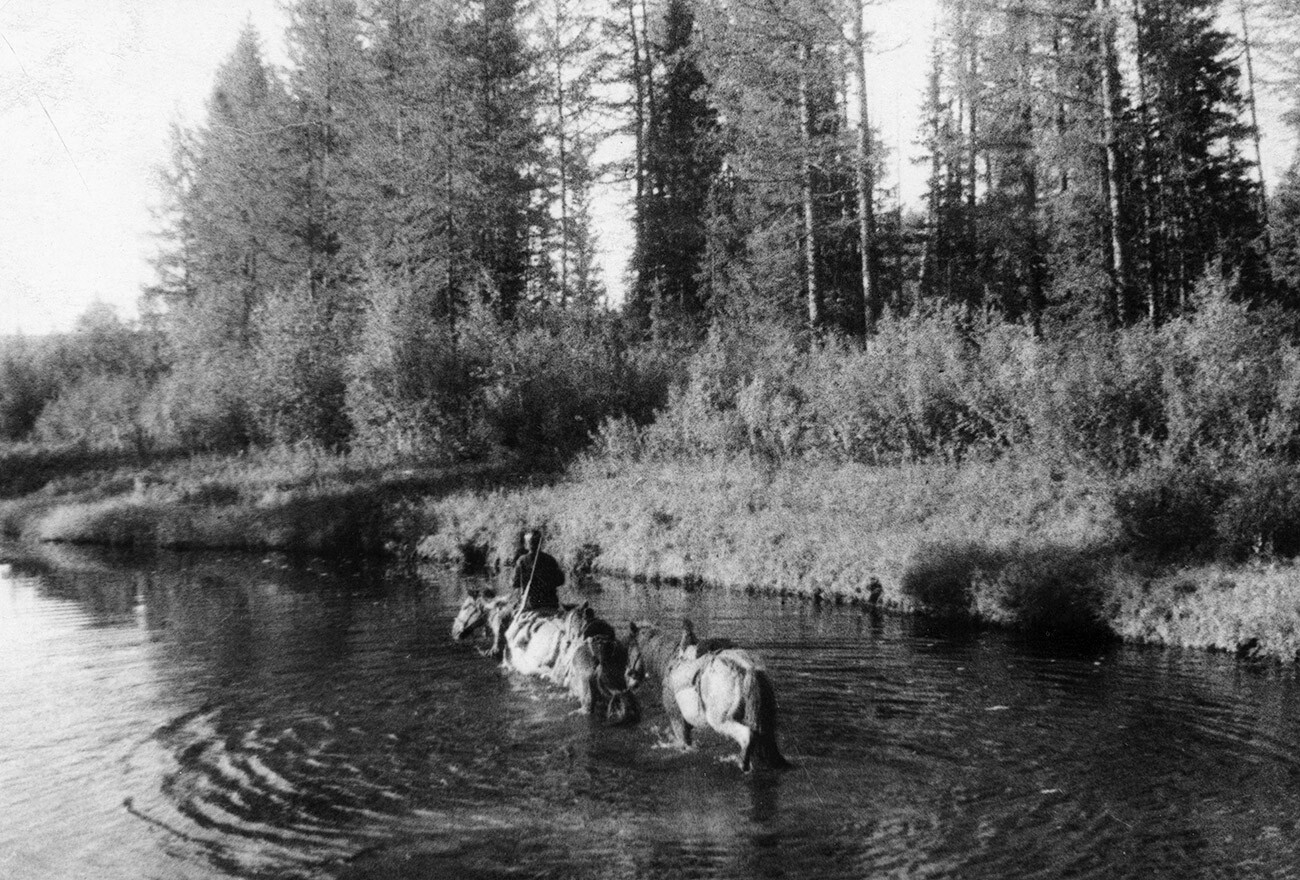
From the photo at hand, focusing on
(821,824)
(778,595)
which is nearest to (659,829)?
(821,824)

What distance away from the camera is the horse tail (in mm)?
7613

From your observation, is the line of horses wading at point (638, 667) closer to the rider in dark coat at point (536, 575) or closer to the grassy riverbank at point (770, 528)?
the rider in dark coat at point (536, 575)

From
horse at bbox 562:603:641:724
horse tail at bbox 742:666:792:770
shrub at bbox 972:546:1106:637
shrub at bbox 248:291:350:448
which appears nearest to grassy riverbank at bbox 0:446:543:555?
shrub at bbox 248:291:350:448

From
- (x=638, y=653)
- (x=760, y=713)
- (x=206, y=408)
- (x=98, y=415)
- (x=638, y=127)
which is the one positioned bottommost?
(x=760, y=713)

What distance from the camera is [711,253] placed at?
119ft

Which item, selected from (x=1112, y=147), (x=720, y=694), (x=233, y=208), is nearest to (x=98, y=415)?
(x=233, y=208)

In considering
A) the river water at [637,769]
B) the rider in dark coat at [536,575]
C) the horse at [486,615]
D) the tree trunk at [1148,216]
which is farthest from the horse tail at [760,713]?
the tree trunk at [1148,216]

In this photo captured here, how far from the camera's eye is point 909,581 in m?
15.6

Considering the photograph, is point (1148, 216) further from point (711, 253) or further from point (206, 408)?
point (206, 408)

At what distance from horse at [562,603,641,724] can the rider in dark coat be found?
8.51ft

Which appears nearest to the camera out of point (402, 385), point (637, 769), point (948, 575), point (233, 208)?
point (637, 769)

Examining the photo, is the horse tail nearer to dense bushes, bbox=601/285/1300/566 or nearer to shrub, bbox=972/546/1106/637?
shrub, bbox=972/546/1106/637

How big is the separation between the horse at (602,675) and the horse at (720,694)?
595 mm

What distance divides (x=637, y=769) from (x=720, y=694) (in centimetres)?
98
